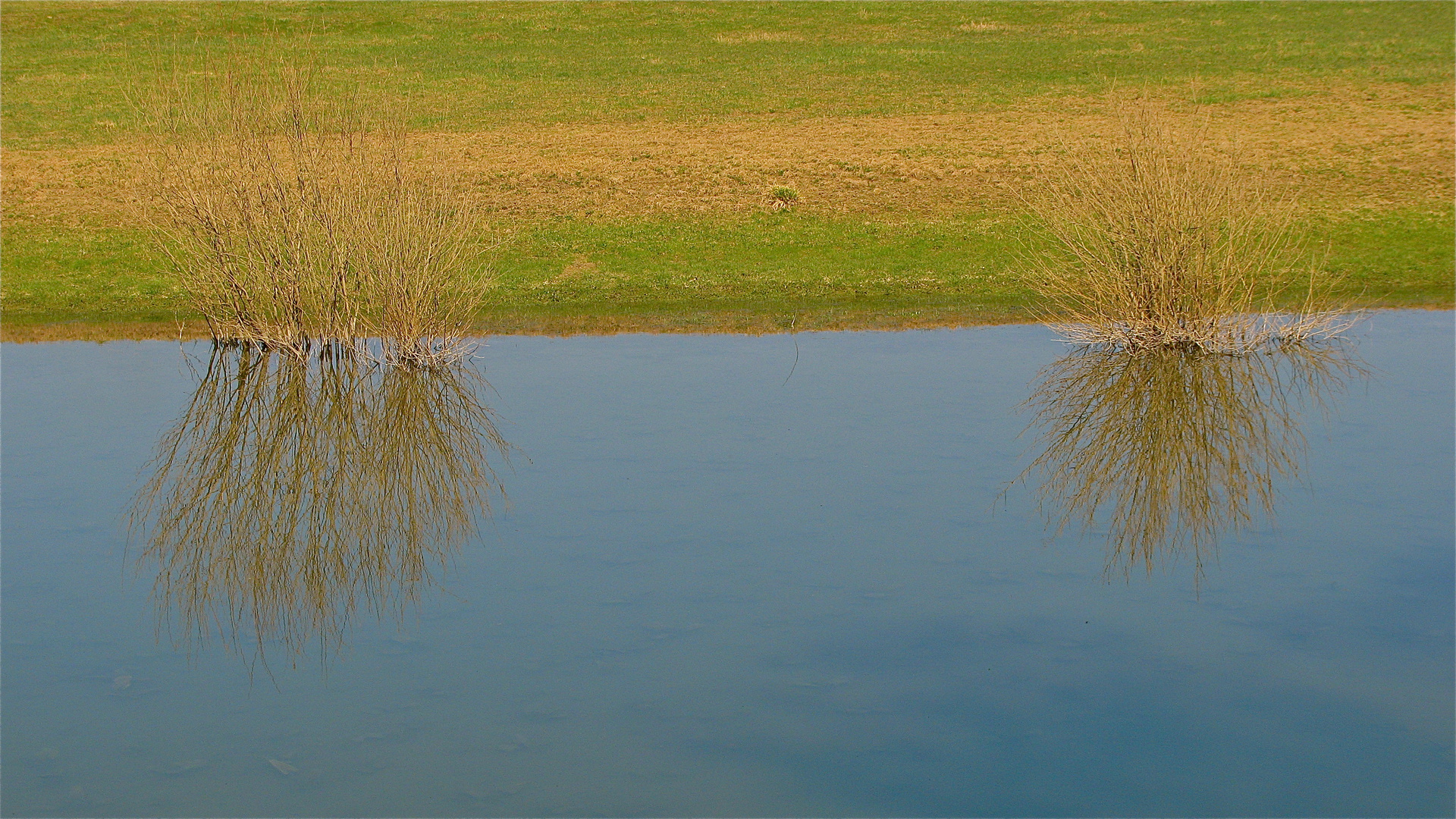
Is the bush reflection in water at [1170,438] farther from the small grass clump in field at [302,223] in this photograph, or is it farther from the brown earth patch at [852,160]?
the brown earth patch at [852,160]

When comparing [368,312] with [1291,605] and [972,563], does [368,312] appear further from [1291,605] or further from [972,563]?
[1291,605]

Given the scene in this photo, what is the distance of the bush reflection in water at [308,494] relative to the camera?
34.0ft

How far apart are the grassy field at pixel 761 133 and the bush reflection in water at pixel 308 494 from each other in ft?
11.3

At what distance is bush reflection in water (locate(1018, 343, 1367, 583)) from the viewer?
11.7 meters

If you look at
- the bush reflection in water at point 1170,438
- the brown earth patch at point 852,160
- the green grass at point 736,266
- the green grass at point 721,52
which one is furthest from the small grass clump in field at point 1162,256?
the green grass at point 721,52

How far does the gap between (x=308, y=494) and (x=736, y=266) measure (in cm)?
1163

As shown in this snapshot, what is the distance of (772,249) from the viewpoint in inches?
949

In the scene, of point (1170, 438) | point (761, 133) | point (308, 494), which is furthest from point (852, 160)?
point (308, 494)

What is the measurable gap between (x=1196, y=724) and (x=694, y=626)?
3.29 metres

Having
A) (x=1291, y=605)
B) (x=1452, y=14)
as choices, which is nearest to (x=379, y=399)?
(x=1291, y=605)

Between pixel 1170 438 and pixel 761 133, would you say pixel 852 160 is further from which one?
pixel 1170 438

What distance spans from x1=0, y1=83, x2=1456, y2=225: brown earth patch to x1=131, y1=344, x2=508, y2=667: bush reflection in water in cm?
942

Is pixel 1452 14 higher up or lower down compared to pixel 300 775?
higher up

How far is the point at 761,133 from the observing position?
3203 cm
